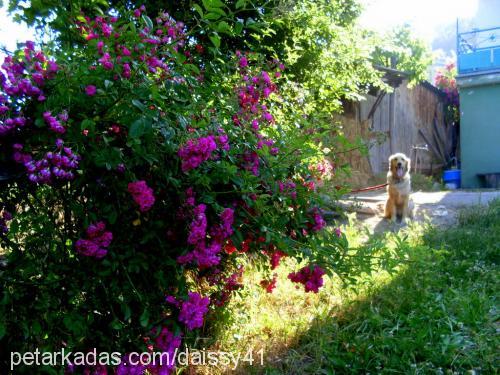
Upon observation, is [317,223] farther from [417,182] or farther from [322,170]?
[417,182]

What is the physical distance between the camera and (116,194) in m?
1.95

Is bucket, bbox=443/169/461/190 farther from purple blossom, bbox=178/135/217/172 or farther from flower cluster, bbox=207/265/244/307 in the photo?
purple blossom, bbox=178/135/217/172

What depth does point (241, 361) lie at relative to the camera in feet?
9.45

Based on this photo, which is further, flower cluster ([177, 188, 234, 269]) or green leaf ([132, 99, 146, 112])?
flower cluster ([177, 188, 234, 269])

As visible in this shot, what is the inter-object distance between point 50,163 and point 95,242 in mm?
353

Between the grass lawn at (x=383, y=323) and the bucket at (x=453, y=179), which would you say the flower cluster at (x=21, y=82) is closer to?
the grass lawn at (x=383, y=323)

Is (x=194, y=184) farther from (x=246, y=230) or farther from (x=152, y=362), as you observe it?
(x=152, y=362)

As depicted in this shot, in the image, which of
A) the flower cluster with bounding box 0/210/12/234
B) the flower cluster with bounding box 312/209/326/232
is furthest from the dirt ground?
the flower cluster with bounding box 0/210/12/234

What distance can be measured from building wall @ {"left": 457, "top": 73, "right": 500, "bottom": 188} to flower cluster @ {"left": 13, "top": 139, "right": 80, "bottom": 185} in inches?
538

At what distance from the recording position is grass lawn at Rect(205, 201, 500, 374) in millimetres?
2754

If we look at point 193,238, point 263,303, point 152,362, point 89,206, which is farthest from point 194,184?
point 263,303

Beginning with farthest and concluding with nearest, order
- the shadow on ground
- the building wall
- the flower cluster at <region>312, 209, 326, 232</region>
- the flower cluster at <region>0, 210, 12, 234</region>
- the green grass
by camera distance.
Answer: the building wall → the green grass → the shadow on ground → the flower cluster at <region>312, 209, 326, 232</region> → the flower cluster at <region>0, 210, 12, 234</region>

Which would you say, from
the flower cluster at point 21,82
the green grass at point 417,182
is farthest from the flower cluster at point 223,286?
the green grass at point 417,182

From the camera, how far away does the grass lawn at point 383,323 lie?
2754 mm
